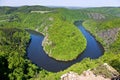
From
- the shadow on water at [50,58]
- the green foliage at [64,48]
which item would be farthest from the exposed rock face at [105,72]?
the green foliage at [64,48]

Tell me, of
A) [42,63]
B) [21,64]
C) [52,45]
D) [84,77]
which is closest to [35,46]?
[52,45]

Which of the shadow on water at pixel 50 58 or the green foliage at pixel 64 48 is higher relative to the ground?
the green foliage at pixel 64 48

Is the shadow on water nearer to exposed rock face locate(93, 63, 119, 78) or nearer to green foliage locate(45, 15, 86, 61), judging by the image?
green foliage locate(45, 15, 86, 61)

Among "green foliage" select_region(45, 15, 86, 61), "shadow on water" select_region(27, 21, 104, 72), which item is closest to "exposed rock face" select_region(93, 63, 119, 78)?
"shadow on water" select_region(27, 21, 104, 72)

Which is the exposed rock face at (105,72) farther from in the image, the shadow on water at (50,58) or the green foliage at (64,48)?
the green foliage at (64,48)

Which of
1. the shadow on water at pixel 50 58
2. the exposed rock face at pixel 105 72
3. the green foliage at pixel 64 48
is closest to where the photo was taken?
the exposed rock face at pixel 105 72

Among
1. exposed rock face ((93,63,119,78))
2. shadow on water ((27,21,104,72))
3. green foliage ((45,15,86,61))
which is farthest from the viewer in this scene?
green foliage ((45,15,86,61))

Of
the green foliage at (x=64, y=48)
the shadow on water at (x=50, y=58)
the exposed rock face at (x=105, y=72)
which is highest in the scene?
the exposed rock face at (x=105, y=72)

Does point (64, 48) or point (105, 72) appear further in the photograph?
point (64, 48)

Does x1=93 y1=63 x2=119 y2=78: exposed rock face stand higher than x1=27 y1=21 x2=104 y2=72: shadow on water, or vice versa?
x1=93 y1=63 x2=119 y2=78: exposed rock face

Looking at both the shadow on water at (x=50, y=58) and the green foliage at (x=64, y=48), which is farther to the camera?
the green foliage at (x=64, y=48)

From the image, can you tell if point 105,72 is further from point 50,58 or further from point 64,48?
point 64,48

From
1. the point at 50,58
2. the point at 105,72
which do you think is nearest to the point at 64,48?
the point at 50,58
